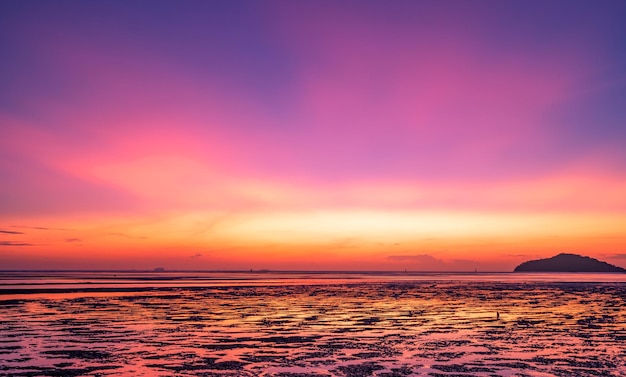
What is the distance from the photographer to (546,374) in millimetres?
19078

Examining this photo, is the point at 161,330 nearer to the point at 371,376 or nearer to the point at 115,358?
the point at 115,358

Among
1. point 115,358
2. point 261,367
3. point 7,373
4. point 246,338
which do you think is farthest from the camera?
point 246,338

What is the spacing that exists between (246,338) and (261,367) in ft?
25.1

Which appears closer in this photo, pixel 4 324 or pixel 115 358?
pixel 115 358

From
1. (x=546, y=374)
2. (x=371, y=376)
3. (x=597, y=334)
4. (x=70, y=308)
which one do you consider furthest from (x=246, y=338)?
(x=70, y=308)

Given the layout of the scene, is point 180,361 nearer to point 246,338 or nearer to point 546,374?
point 246,338

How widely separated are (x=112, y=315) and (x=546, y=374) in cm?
2950

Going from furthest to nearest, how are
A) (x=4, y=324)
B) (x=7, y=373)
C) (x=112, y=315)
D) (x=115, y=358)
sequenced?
(x=112, y=315)
(x=4, y=324)
(x=115, y=358)
(x=7, y=373)

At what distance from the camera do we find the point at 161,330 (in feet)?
99.5

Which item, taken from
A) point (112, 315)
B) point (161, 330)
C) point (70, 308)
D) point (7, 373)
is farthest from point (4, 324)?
point (7, 373)

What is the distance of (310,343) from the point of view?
25.8 metres

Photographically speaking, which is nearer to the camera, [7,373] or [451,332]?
Answer: [7,373]

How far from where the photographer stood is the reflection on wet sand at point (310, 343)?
19.8m

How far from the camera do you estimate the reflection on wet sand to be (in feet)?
65.1
